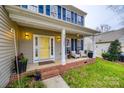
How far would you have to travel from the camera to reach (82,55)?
11.6 meters

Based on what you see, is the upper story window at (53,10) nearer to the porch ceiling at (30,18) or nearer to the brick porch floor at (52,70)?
the porch ceiling at (30,18)

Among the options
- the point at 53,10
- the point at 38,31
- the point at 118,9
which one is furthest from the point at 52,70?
the point at 118,9

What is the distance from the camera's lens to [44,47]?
9055mm

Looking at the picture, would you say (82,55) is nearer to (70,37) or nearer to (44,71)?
(70,37)

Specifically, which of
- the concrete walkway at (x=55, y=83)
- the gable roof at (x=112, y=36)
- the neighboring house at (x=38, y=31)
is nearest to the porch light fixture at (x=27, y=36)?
the neighboring house at (x=38, y=31)

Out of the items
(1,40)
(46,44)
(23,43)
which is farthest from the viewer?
(46,44)

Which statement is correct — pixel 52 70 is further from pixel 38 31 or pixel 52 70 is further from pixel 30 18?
pixel 38 31

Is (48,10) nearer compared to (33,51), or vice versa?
(33,51)

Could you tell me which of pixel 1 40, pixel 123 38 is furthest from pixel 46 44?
pixel 123 38

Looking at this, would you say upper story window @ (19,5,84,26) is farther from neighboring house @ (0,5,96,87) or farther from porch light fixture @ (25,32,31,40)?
porch light fixture @ (25,32,31,40)

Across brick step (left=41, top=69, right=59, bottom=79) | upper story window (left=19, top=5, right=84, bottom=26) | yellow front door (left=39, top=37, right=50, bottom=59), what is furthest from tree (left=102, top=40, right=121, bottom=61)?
brick step (left=41, top=69, right=59, bottom=79)
